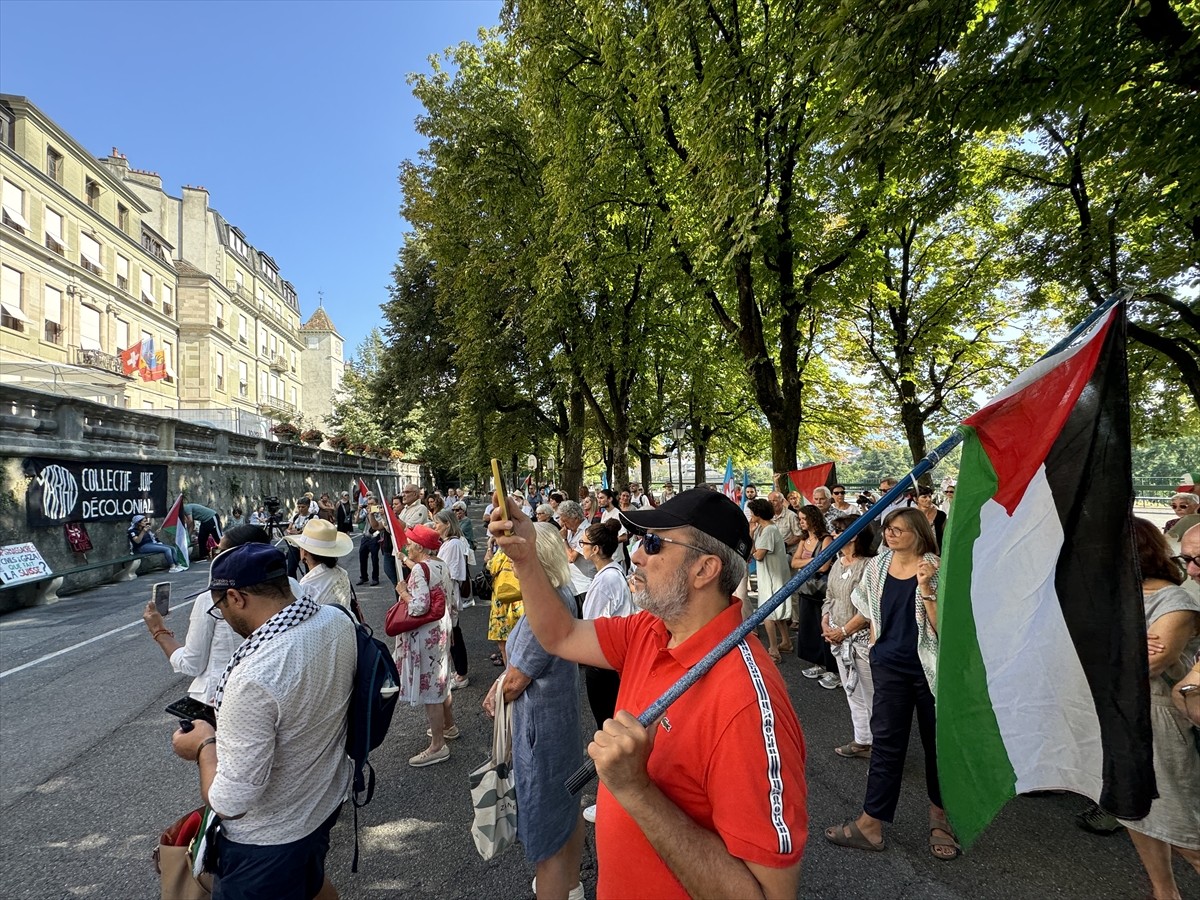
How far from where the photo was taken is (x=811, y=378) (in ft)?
80.9

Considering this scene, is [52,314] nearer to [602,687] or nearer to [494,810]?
[602,687]

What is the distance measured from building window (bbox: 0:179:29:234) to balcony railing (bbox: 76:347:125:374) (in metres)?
6.27

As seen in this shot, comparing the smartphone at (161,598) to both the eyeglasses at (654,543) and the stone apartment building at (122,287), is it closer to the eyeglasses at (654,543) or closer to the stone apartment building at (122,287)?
the eyeglasses at (654,543)

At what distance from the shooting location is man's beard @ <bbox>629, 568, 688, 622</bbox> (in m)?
1.80

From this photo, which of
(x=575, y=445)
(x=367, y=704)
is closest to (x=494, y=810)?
(x=367, y=704)

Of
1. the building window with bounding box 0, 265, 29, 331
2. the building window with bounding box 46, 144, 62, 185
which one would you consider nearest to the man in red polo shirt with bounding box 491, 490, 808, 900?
the building window with bounding box 0, 265, 29, 331

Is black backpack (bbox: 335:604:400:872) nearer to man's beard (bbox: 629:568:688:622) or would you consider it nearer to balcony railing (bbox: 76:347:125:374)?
man's beard (bbox: 629:568:688:622)

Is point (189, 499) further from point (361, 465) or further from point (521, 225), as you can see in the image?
point (361, 465)

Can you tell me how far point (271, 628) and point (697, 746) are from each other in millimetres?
1696

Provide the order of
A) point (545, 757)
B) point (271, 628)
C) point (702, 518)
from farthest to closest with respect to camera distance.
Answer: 1. point (545, 757)
2. point (271, 628)
3. point (702, 518)

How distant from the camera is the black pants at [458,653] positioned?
21.6 feet

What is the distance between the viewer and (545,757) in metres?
3.05

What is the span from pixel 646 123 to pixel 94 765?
1242 centimetres

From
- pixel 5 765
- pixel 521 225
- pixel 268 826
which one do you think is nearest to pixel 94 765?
pixel 5 765
